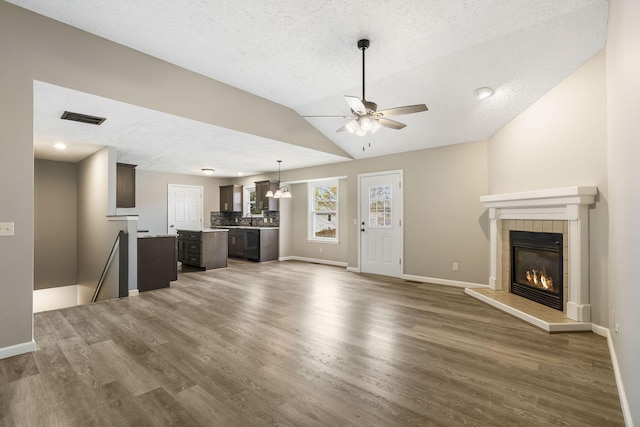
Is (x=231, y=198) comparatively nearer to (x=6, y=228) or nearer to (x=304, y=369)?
(x=6, y=228)

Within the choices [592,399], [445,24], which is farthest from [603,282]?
[445,24]

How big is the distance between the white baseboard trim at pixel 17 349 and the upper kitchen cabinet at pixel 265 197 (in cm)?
579

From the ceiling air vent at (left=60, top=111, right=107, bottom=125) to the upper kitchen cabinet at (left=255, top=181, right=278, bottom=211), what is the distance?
4570 mm

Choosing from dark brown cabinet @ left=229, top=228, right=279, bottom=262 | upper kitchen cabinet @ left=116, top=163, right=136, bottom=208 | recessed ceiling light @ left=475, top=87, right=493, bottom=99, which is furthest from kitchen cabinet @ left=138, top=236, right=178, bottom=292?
recessed ceiling light @ left=475, top=87, right=493, bottom=99

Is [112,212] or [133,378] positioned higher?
[112,212]

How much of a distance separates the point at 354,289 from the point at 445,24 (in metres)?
3.85

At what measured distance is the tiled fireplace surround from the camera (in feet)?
10.5

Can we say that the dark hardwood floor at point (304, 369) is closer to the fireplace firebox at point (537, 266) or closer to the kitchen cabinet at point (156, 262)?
the fireplace firebox at point (537, 266)

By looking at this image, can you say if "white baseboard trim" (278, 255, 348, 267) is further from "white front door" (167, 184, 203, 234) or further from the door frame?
"white front door" (167, 184, 203, 234)

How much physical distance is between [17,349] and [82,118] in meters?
2.59

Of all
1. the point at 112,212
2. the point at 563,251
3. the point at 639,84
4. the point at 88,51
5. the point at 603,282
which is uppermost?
the point at 88,51

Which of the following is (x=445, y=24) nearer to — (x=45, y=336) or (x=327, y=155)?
(x=327, y=155)

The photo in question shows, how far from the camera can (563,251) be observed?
11.7ft

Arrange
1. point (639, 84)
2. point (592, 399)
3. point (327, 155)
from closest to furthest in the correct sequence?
point (639, 84) < point (592, 399) < point (327, 155)
